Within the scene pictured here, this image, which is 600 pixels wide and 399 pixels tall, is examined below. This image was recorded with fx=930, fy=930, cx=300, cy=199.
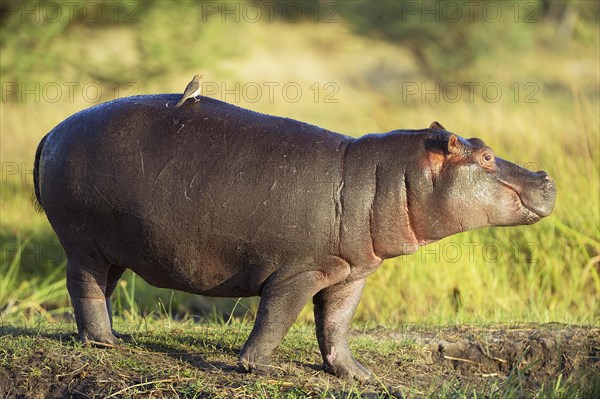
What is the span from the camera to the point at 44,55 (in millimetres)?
13992

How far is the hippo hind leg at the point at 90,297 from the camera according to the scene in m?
4.89

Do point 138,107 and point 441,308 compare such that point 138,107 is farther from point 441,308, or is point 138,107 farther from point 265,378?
point 441,308

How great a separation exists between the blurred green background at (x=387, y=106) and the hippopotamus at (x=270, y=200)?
226 centimetres

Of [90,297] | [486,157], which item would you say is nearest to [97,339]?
[90,297]

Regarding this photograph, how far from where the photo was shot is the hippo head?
434 centimetres

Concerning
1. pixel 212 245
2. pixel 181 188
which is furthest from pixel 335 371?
pixel 181 188

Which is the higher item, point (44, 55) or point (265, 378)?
point (44, 55)

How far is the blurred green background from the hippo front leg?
6.08 feet

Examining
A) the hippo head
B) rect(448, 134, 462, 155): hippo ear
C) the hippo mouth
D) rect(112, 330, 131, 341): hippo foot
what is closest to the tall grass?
rect(112, 330, 131, 341): hippo foot

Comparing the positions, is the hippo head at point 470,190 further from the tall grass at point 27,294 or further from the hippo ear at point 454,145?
the tall grass at point 27,294

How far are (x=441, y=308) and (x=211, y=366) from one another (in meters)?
3.40

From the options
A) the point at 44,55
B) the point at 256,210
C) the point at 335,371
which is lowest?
the point at 335,371

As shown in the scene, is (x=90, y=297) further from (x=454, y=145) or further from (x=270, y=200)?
(x=454, y=145)

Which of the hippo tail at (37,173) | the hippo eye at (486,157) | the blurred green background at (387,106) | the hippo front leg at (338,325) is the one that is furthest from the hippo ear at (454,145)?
the blurred green background at (387,106)
